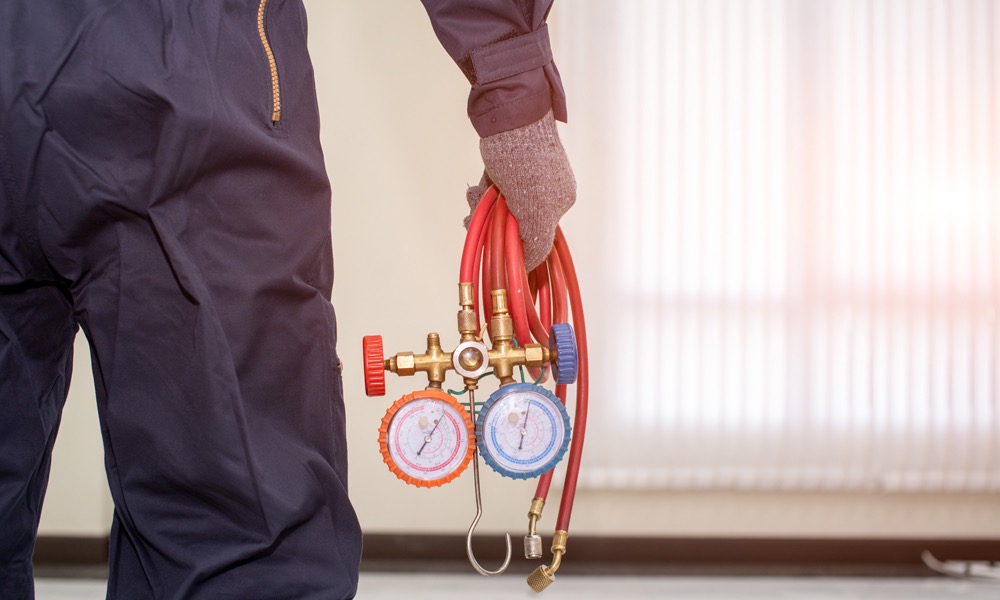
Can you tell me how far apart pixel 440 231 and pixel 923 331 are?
167 centimetres

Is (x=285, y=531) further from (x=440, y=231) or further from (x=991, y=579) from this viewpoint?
(x=991, y=579)

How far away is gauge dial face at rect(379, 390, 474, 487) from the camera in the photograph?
85 cm

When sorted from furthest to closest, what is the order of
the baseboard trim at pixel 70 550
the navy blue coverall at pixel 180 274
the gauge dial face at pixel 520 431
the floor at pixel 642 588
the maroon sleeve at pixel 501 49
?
1. the baseboard trim at pixel 70 550
2. the floor at pixel 642 588
3. the gauge dial face at pixel 520 431
4. the maroon sleeve at pixel 501 49
5. the navy blue coverall at pixel 180 274

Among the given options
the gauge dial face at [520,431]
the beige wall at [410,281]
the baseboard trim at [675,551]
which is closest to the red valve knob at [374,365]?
the gauge dial face at [520,431]

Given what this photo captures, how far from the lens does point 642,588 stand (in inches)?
90.7

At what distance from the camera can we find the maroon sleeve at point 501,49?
74cm

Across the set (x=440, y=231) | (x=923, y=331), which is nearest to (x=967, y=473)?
(x=923, y=331)

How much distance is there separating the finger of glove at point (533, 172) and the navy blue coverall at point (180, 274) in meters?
0.25

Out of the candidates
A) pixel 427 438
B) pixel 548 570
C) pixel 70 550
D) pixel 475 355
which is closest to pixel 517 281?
pixel 475 355

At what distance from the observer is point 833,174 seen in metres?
2.53

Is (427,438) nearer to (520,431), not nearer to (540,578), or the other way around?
(520,431)

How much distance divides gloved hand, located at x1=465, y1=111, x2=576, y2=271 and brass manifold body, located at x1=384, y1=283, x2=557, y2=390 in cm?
9

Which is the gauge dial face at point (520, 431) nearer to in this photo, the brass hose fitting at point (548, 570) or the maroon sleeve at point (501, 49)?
the brass hose fitting at point (548, 570)

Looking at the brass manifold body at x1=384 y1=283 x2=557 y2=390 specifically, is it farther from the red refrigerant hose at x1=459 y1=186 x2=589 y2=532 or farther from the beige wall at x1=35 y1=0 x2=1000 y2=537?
the beige wall at x1=35 y1=0 x2=1000 y2=537
